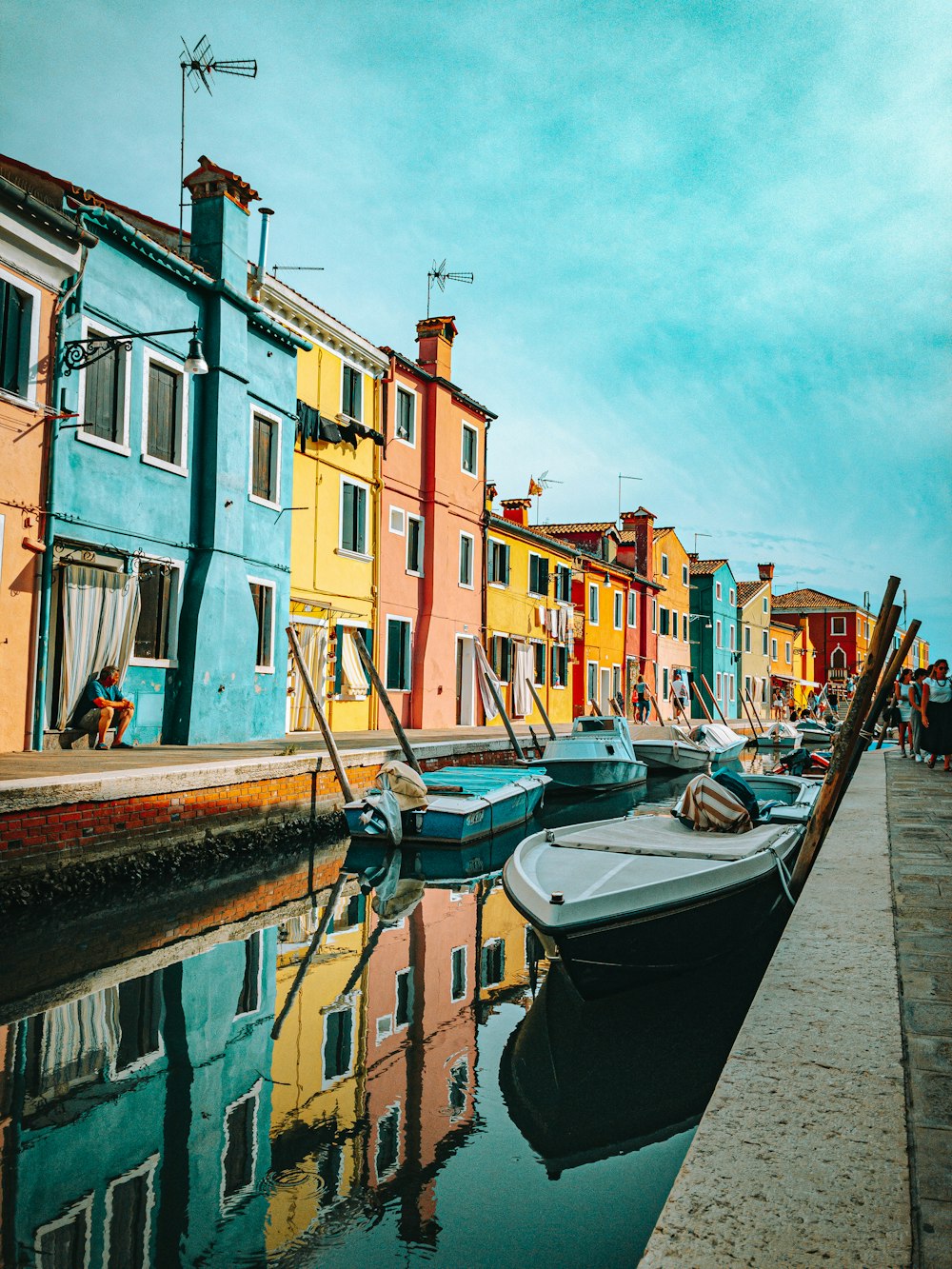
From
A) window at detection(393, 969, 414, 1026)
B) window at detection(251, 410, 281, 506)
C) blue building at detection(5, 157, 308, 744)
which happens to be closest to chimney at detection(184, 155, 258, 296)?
blue building at detection(5, 157, 308, 744)

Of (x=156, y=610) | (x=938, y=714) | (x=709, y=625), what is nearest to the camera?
(x=156, y=610)

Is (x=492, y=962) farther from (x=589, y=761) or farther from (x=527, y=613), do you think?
(x=527, y=613)

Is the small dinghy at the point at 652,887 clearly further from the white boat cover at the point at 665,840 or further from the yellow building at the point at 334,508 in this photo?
the yellow building at the point at 334,508

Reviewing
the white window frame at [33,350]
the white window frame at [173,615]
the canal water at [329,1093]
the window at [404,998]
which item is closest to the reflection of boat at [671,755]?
the white window frame at [173,615]

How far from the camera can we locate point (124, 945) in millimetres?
8047

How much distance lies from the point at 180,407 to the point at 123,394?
1.27 meters

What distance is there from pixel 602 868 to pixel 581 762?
482 inches

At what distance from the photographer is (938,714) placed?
609 inches

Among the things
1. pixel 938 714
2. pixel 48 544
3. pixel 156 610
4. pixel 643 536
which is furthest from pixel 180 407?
pixel 643 536

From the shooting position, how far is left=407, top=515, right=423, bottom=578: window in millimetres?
23062

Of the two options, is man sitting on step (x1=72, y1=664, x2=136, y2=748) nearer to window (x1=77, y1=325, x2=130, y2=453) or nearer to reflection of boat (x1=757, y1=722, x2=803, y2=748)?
window (x1=77, y1=325, x2=130, y2=453)

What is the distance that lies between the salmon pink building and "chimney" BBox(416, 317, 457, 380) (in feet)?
0.08

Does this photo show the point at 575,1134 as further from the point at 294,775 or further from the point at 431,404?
the point at 431,404

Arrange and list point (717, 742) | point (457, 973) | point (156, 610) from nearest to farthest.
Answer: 1. point (457, 973)
2. point (156, 610)
3. point (717, 742)
